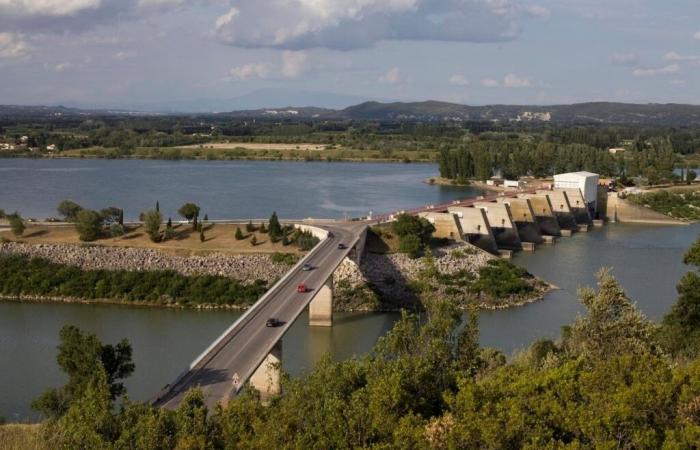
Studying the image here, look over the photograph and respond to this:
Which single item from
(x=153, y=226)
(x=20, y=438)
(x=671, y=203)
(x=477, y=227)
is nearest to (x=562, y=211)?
(x=671, y=203)

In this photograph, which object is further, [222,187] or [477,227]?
[222,187]

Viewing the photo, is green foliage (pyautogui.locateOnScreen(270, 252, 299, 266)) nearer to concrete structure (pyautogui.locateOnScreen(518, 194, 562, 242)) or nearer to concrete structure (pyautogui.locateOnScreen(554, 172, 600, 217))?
concrete structure (pyautogui.locateOnScreen(518, 194, 562, 242))

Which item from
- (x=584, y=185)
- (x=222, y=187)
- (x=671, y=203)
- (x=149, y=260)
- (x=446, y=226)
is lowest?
(x=671, y=203)

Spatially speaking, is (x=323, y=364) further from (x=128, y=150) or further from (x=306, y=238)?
(x=128, y=150)

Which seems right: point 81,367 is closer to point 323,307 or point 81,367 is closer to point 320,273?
point 323,307

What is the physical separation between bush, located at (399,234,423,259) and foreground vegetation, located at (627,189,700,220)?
2149cm

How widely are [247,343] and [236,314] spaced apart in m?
7.33

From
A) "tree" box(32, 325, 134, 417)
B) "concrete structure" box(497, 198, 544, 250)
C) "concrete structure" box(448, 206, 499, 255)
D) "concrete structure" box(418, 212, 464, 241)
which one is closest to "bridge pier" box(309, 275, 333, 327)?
"tree" box(32, 325, 134, 417)

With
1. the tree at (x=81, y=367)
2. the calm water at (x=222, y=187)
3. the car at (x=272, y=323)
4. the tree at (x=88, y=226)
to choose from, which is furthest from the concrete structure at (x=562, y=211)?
the tree at (x=81, y=367)

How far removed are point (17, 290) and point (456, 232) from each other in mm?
15418

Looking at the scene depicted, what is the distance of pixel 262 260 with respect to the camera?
995 inches

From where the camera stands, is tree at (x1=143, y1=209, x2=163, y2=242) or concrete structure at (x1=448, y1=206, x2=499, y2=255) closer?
tree at (x1=143, y1=209, x2=163, y2=242)

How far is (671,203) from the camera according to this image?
44344 millimetres

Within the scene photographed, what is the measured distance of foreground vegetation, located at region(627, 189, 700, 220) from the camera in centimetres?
4309
